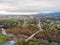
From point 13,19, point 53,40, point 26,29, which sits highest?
point 13,19

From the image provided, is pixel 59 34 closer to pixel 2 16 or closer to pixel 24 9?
pixel 24 9

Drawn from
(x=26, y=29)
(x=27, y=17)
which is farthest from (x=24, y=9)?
(x=26, y=29)

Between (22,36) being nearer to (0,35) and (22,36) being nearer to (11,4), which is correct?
(0,35)

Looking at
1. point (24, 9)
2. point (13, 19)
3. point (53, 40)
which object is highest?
point (24, 9)

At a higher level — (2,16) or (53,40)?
(2,16)

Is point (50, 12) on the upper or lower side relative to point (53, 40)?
upper

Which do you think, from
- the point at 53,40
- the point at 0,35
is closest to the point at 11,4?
the point at 0,35

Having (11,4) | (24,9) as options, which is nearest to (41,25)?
(24,9)
